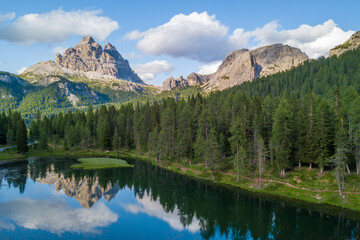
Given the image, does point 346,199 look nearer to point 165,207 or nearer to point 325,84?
point 165,207

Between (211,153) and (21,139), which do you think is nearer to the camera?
(211,153)

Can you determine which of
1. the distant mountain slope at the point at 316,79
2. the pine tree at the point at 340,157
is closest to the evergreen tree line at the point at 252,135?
the pine tree at the point at 340,157

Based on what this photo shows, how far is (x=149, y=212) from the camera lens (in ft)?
162

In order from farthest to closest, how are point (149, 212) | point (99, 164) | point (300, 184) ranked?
point (99, 164) → point (300, 184) → point (149, 212)

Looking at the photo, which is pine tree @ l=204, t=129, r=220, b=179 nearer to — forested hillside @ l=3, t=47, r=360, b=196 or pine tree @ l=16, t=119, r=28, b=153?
forested hillside @ l=3, t=47, r=360, b=196

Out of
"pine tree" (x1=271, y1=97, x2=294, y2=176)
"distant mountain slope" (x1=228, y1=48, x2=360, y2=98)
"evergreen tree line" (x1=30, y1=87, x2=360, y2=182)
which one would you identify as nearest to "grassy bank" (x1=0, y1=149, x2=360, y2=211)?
"evergreen tree line" (x1=30, y1=87, x2=360, y2=182)

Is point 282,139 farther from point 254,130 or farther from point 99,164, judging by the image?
point 99,164

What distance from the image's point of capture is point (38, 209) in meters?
46.9

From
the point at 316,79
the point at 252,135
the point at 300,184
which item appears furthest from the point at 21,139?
the point at 316,79

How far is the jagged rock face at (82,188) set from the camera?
56.0 m

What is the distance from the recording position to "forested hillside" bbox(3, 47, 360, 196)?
64375 mm

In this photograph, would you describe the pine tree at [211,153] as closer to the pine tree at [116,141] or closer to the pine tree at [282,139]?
the pine tree at [282,139]

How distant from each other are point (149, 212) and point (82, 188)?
2445 centimetres

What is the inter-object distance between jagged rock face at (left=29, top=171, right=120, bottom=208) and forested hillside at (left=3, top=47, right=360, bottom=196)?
103ft
